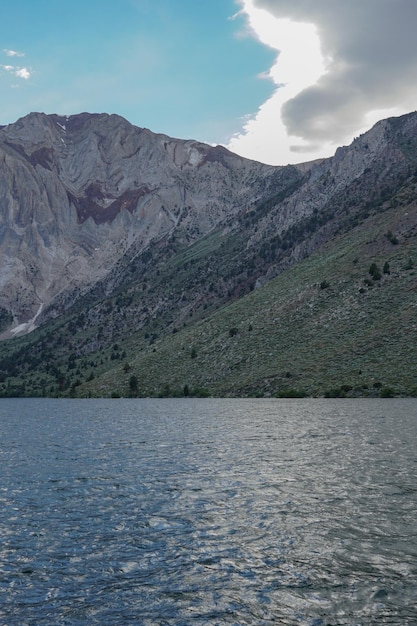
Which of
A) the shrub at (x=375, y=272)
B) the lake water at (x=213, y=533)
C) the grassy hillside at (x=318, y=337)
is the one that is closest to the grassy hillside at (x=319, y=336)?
the grassy hillside at (x=318, y=337)

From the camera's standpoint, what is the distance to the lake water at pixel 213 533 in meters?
16.8

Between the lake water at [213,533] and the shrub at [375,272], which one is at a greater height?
the shrub at [375,272]

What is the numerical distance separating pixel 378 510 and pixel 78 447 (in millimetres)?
33801

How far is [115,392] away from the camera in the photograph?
476ft

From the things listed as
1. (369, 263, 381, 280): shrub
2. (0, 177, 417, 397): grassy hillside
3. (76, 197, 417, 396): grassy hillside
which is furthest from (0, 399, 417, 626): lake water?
(369, 263, 381, 280): shrub

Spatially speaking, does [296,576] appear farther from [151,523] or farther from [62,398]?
[62,398]

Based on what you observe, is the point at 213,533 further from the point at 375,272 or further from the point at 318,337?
the point at 375,272

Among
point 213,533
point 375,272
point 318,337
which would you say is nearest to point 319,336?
point 318,337

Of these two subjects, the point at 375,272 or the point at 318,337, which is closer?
the point at 318,337

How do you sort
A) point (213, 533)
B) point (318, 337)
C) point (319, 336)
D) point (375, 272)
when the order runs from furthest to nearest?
point (375, 272), point (319, 336), point (318, 337), point (213, 533)

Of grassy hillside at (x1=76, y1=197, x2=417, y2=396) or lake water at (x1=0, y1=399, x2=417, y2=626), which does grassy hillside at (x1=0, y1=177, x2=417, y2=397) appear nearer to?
grassy hillside at (x1=76, y1=197, x2=417, y2=396)

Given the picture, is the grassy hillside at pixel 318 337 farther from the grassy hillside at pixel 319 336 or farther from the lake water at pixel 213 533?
the lake water at pixel 213 533

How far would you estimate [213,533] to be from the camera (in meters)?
24.2

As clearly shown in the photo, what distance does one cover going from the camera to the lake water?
16.8 m
